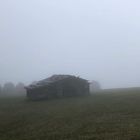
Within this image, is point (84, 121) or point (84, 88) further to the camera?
Result: point (84, 88)

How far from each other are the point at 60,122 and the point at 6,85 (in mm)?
80611

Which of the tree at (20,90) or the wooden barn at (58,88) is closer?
the wooden barn at (58,88)

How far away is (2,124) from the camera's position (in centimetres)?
2781

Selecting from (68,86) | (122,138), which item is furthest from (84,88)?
(122,138)

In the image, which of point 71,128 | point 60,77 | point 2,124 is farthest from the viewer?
point 60,77

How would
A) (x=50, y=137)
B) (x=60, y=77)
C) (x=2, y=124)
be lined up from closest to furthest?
(x=50, y=137) → (x=2, y=124) → (x=60, y=77)

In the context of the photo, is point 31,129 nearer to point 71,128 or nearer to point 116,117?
point 71,128

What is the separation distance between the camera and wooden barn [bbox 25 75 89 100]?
53312 mm

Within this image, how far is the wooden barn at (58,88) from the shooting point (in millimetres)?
53312

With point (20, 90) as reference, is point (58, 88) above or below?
above

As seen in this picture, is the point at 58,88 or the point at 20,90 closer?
the point at 58,88

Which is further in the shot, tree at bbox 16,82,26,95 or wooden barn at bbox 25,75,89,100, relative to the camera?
tree at bbox 16,82,26,95

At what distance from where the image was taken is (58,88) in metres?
54.9

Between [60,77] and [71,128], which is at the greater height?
[60,77]
